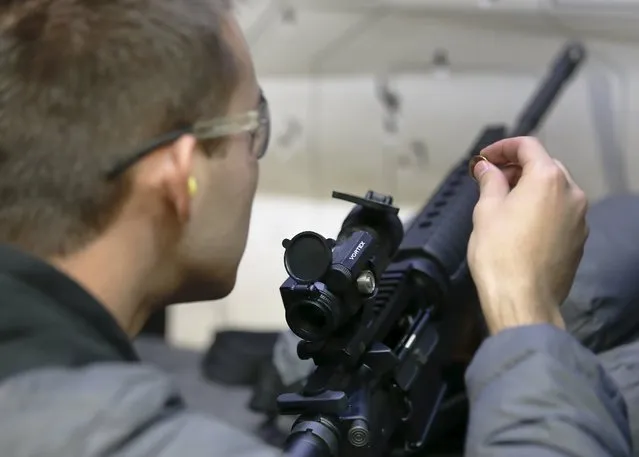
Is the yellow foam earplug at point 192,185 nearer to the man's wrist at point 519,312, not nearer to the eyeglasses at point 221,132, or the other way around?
the eyeglasses at point 221,132

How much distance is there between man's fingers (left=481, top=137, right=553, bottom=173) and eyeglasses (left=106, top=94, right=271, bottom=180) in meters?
0.20

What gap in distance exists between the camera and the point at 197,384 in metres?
1.47

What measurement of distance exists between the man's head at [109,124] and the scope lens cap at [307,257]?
0.08 m

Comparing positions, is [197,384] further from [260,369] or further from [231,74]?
[231,74]

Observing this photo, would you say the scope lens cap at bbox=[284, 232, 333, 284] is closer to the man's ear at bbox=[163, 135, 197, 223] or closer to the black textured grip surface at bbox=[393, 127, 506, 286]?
the man's ear at bbox=[163, 135, 197, 223]

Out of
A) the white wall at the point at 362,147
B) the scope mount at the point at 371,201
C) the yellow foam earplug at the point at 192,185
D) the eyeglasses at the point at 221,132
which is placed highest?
the eyeglasses at the point at 221,132

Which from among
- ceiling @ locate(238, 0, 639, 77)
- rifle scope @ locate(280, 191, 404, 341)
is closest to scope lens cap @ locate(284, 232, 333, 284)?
rifle scope @ locate(280, 191, 404, 341)

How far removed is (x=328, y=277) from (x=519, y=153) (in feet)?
0.65

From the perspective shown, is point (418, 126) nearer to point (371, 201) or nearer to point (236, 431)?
point (371, 201)

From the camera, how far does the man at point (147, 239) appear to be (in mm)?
567

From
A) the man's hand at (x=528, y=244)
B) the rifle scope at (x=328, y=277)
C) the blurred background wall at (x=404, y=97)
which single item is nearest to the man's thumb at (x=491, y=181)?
the man's hand at (x=528, y=244)

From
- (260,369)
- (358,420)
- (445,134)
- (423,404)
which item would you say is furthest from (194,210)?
(445,134)

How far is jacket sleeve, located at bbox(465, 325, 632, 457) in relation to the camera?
24.6 inches

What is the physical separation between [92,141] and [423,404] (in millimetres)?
463
